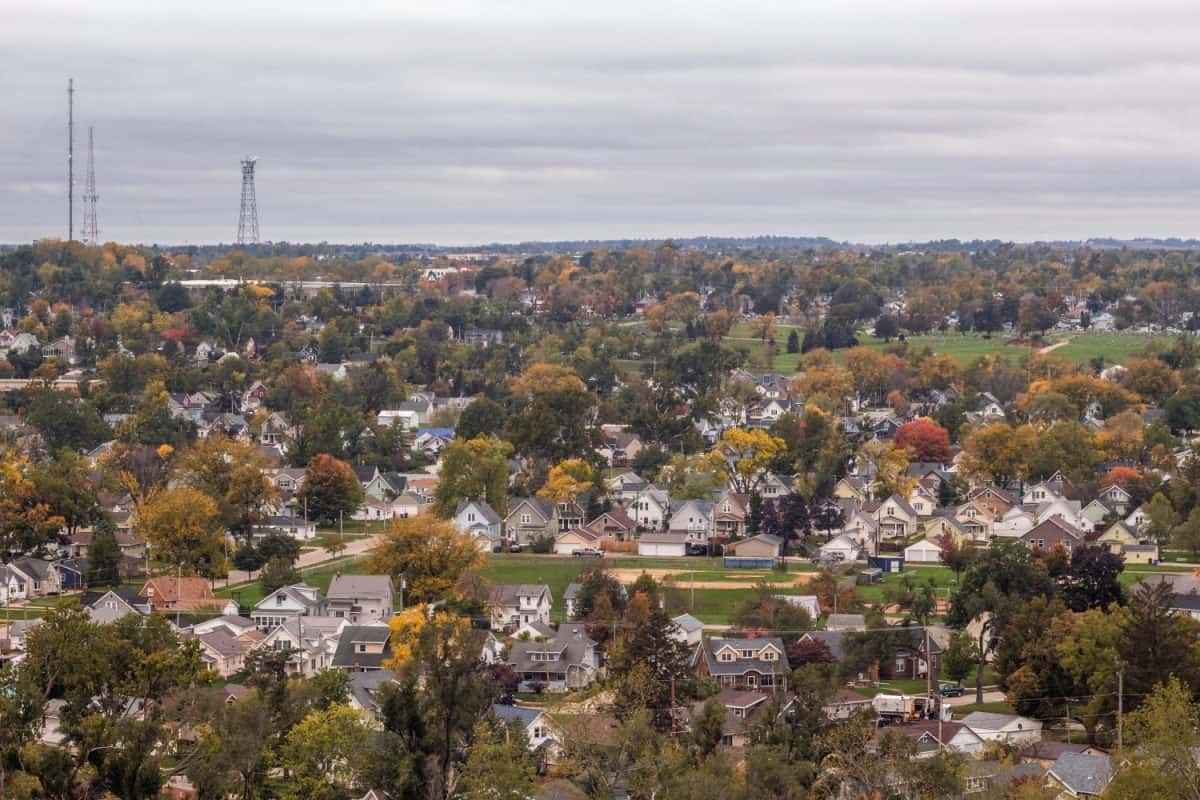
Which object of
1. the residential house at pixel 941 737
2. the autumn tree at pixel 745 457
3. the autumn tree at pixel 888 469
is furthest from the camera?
the autumn tree at pixel 745 457

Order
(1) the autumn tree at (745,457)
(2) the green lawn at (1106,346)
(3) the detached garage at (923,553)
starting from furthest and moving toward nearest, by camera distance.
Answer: (2) the green lawn at (1106,346)
(1) the autumn tree at (745,457)
(3) the detached garage at (923,553)

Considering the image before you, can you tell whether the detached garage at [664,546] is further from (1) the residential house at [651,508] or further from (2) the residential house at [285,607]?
(2) the residential house at [285,607]

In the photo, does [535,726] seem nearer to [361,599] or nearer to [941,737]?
[941,737]

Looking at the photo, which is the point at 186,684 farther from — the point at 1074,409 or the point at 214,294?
the point at 214,294

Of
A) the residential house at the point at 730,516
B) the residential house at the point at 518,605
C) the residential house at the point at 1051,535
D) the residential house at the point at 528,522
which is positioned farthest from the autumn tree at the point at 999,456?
the residential house at the point at 518,605

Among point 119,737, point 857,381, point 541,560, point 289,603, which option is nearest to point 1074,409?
point 857,381


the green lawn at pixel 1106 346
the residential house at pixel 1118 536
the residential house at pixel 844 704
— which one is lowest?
the residential house at pixel 844 704
